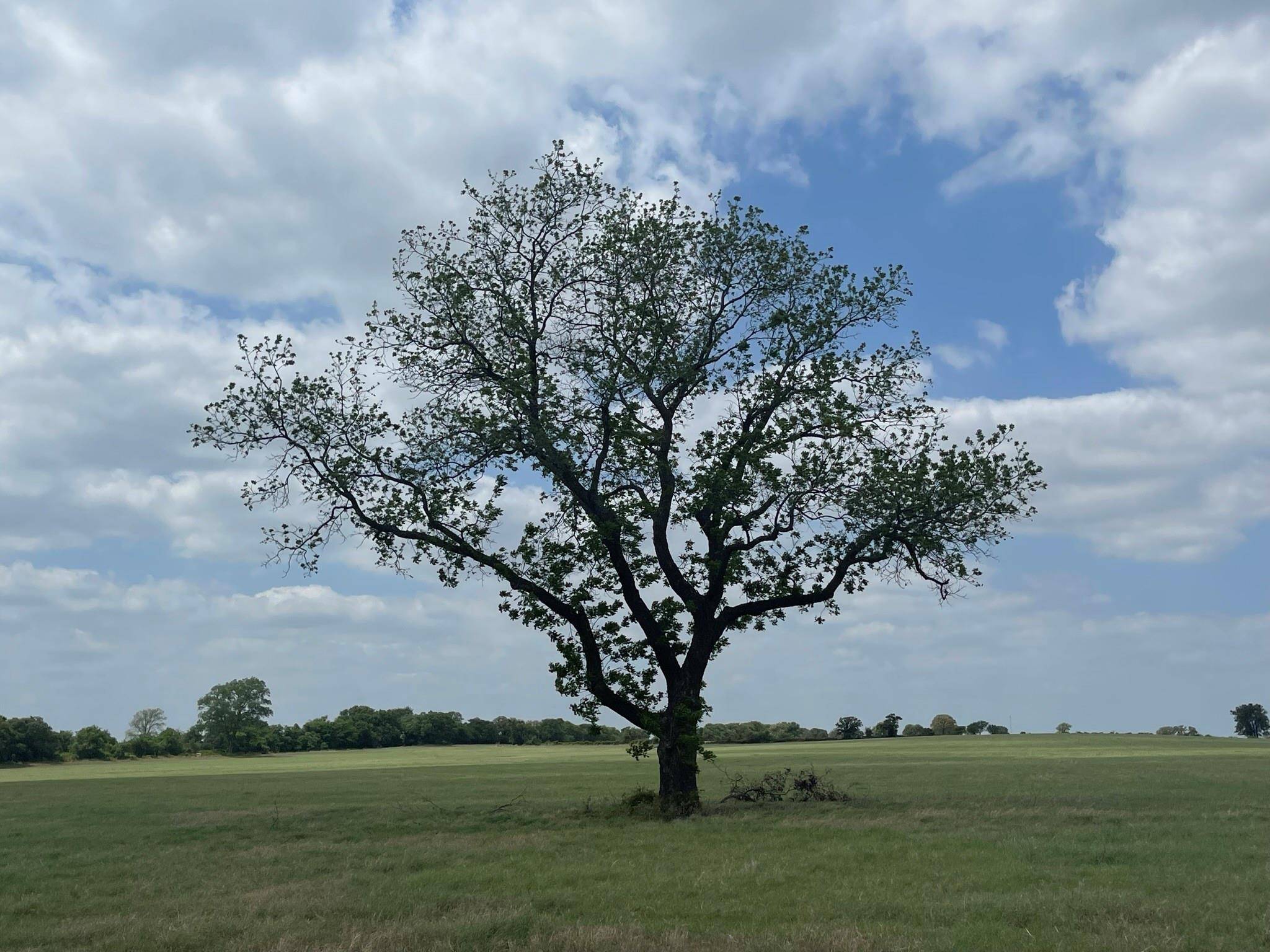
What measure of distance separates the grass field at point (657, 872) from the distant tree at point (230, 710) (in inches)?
3711

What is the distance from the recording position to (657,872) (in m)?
18.0

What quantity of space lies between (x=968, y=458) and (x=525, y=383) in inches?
558

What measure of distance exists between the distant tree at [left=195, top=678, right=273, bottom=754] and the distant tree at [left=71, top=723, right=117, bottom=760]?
60.2ft

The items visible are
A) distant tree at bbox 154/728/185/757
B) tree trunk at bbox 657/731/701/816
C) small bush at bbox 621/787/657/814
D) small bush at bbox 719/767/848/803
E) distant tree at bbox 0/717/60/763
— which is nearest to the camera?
tree trunk at bbox 657/731/701/816

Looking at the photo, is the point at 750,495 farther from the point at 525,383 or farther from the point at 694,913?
the point at 694,913

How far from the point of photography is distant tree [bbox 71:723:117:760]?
351 feet

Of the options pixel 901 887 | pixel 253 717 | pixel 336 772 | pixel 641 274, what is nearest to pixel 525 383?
pixel 641 274

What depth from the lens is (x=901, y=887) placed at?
15930 millimetres

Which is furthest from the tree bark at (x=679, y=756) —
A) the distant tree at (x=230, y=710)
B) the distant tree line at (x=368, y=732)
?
the distant tree at (x=230, y=710)

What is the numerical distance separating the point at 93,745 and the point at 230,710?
26.5 meters

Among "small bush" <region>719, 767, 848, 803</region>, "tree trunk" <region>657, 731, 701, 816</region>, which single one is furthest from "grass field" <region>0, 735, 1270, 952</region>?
"small bush" <region>719, 767, 848, 803</region>

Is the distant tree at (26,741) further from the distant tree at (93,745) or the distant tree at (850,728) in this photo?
the distant tree at (850,728)

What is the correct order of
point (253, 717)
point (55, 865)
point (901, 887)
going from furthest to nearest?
point (253, 717), point (55, 865), point (901, 887)

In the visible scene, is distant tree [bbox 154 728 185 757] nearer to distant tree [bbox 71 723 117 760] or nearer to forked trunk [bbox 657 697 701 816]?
distant tree [bbox 71 723 117 760]
